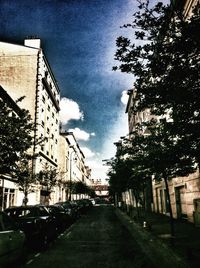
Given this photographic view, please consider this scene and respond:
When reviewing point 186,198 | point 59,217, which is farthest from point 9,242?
point 186,198

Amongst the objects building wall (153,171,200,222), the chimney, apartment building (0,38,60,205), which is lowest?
building wall (153,171,200,222)

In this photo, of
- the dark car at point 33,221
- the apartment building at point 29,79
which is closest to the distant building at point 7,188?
the apartment building at point 29,79

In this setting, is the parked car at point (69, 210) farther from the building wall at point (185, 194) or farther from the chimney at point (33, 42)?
the chimney at point (33, 42)

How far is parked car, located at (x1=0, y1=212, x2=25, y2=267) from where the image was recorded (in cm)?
613

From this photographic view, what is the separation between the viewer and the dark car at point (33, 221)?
1026cm

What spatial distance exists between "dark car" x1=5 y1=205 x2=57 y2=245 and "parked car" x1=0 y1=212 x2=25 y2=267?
2869 millimetres

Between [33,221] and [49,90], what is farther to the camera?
[49,90]

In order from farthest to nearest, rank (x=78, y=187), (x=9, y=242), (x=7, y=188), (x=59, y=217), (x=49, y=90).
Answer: (x=78, y=187) < (x=49, y=90) < (x=7, y=188) < (x=59, y=217) < (x=9, y=242)

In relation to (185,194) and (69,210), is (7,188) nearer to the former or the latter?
(69,210)

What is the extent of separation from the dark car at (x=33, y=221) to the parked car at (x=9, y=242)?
2.87 meters

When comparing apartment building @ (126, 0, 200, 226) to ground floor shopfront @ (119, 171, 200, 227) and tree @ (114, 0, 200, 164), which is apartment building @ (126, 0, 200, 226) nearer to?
ground floor shopfront @ (119, 171, 200, 227)

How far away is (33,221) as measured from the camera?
10.5 metres

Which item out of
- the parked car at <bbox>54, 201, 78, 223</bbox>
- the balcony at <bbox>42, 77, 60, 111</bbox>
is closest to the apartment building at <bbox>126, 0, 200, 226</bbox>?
the parked car at <bbox>54, 201, 78, 223</bbox>

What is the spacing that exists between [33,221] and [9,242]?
4.11m
